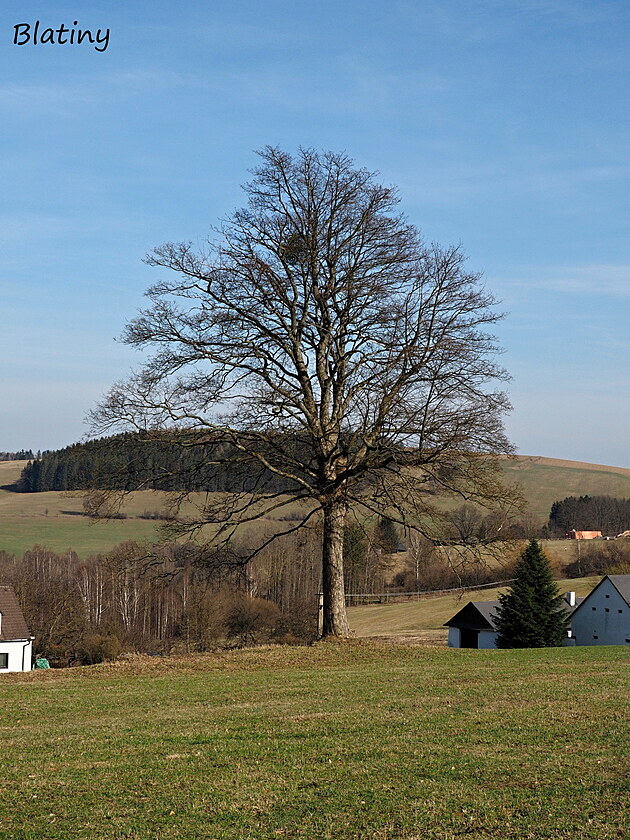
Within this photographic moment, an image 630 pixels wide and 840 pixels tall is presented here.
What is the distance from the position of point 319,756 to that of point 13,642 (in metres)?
36.0

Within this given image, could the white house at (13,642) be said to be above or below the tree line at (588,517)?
below

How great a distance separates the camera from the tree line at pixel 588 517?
97.5m

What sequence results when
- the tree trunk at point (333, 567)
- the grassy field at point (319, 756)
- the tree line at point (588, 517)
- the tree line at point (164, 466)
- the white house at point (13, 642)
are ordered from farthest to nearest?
the tree line at point (588, 517) → the white house at point (13, 642) → the tree trunk at point (333, 567) → the tree line at point (164, 466) → the grassy field at point (319, 756)

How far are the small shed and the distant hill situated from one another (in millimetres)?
42691

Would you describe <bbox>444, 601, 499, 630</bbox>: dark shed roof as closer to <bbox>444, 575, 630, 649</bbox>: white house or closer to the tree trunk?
<bbox>444, 575, 630, 649</bbox>: white house

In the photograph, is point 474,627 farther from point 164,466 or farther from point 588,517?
point 588,517

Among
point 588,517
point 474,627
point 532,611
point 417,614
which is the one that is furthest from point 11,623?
point 588,517

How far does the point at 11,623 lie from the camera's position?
137ft

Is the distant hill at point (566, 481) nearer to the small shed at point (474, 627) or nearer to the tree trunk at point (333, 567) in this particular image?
the small shed at point (474, 627)

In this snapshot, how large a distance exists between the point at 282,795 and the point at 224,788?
63cm

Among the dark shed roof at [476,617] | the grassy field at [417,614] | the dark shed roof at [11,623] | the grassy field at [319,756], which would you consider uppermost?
the grassy field at [319,756]

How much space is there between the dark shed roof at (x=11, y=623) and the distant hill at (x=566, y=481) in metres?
67.7

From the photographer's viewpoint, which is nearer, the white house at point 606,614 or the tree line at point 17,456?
the white house at point 606,614

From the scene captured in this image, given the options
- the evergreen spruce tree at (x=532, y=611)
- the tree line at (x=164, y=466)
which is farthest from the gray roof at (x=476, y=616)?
the tree line at (x=164, y=466)
